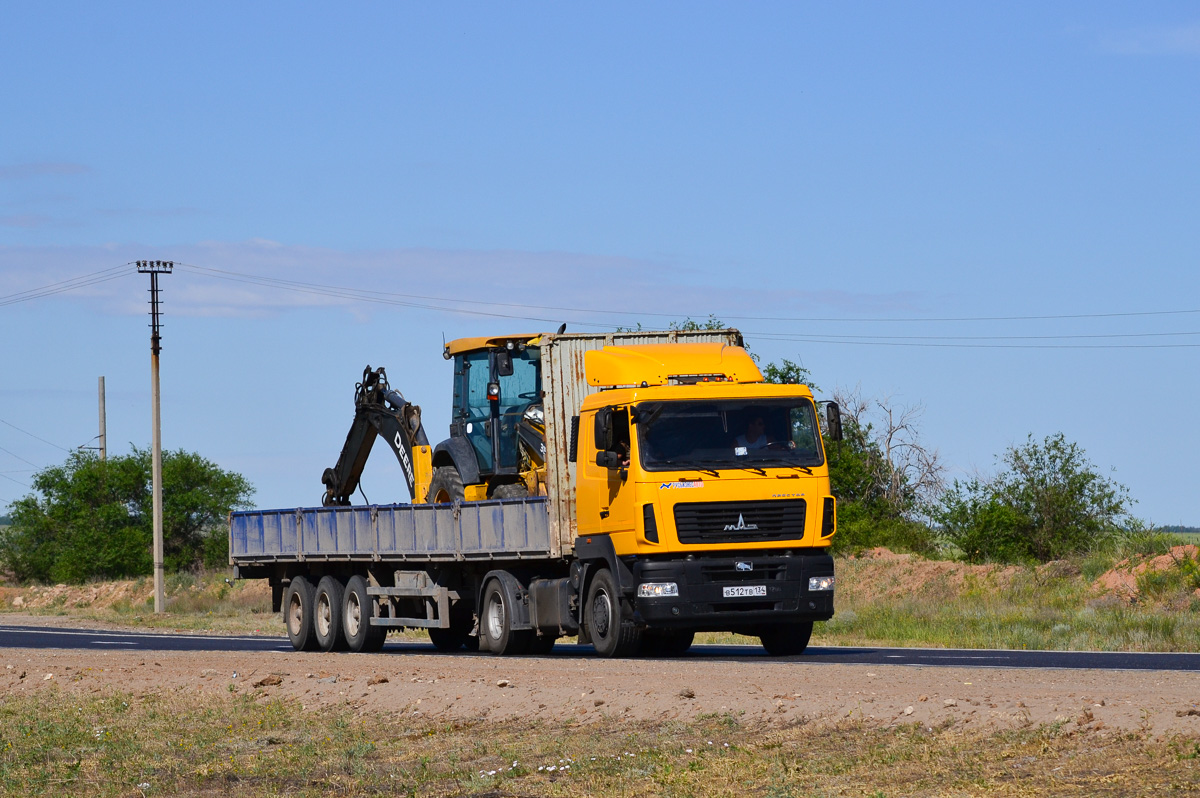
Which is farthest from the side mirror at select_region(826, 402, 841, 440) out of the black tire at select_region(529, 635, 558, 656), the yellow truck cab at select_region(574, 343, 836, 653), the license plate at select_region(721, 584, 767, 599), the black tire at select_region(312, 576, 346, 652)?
the black tire at select_region(312, 576, 346, 652)

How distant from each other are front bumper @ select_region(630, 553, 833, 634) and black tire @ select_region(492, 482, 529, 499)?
360 centimetres

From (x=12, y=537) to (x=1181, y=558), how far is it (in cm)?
5538

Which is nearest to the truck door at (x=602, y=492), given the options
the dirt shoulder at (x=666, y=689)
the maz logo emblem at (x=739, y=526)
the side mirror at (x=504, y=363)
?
the maz logo emblem at (x=739, y=526)

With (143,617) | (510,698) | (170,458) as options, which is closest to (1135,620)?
(510,698)

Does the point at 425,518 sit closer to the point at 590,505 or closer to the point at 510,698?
the point at 590,505

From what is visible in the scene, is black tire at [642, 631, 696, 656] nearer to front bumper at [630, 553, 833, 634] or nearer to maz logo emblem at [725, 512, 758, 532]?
front bumper at [630, 553, 833, 634]

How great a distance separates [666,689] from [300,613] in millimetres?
13017

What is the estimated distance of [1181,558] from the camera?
3459cm

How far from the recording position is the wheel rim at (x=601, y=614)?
20.1 metres

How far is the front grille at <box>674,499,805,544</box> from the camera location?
19234mm

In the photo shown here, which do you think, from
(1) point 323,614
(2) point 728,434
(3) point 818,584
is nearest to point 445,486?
(1) point 323,614

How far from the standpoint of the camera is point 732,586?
1936cm

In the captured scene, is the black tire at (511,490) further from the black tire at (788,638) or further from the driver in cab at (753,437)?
the driver in cab at (753,437)

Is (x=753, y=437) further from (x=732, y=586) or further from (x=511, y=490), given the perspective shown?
(x=511, y=490)
